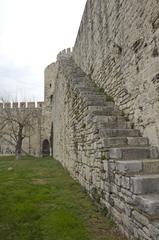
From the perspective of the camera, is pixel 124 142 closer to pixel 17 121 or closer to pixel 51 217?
pixel 51 217

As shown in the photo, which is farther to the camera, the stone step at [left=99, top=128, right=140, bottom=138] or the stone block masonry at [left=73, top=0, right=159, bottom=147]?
the stone step at [left=99, top=128, right=140, bottom=138]

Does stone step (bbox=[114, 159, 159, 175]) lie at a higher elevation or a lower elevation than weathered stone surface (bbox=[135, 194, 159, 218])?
higher

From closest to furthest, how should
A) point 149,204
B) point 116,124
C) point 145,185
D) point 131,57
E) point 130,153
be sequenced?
1. point 149,204
2. point 145,185
3. point 130,153
4. point 131,57
5. point 116,124

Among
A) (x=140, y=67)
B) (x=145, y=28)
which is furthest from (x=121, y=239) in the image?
(x=145, y=28)

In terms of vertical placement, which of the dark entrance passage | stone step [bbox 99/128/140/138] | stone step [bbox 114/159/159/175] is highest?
the dark entrance passage

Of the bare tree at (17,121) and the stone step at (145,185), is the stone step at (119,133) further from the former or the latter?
the bare tree at (17,121)

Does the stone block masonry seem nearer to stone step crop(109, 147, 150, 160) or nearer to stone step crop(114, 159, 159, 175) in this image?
stone step crop(109, 147, 150, 160)

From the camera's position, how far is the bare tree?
1916 cm

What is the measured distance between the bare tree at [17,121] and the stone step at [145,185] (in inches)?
623

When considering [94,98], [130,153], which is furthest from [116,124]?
[94,98]

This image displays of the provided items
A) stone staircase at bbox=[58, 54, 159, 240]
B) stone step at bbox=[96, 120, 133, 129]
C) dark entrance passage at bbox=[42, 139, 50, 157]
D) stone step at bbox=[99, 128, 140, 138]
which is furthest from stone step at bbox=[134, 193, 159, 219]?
dark entrance passage at bbox=[42, 139, 50, 157]

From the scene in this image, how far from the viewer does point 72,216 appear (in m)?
4.41

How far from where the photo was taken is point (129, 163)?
3.62 meters

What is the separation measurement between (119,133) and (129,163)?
1.33m
